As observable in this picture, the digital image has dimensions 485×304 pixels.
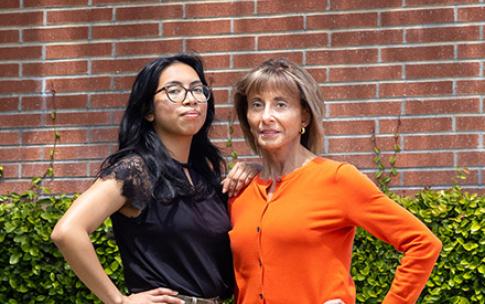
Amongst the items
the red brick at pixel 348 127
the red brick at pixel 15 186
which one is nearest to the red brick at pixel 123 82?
the red brick at pixel 15 186

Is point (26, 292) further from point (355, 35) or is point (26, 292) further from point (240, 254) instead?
point (355, 35)

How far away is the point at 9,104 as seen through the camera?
562cm

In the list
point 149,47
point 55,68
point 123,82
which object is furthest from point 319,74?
point 55,68

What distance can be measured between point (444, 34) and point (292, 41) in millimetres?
888

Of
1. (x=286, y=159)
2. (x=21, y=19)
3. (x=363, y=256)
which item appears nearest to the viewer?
(x=286, y=159)

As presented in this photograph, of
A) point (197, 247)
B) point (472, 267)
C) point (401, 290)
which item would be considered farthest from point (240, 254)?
point (472, 267)

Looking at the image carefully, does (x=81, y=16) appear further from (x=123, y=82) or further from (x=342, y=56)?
(x=342, y=56)

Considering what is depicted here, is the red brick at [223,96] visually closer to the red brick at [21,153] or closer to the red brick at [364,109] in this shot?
the red brick at [364,109]

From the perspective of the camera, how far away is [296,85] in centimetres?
351

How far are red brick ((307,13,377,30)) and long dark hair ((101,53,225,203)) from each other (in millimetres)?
1767

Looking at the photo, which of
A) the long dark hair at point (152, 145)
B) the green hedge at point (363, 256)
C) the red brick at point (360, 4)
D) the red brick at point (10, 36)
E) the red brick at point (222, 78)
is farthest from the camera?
the red brick at point (10, 36)

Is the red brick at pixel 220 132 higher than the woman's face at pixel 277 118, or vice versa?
the woman's face at pixel 277 118

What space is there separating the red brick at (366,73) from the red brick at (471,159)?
0.60 meters

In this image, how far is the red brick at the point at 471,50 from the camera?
527cm
